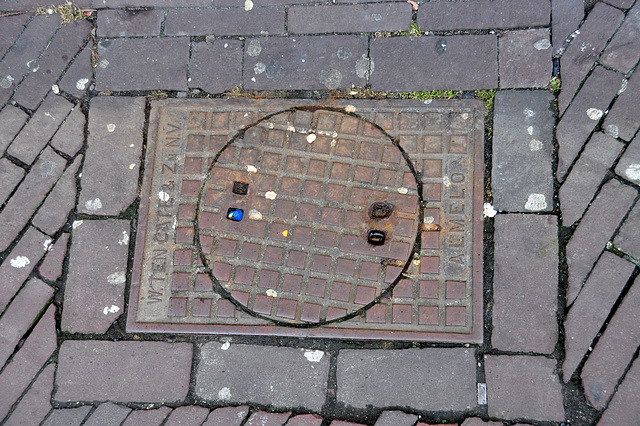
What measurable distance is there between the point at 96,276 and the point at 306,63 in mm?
2253

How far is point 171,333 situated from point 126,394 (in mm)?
520

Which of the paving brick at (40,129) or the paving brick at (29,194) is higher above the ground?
the paving brick at (40,129)

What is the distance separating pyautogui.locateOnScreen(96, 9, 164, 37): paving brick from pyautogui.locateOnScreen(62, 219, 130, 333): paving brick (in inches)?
59.6

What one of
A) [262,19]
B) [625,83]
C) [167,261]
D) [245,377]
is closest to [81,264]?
[167,261]

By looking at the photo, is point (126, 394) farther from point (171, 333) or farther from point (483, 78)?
point (483, 78)

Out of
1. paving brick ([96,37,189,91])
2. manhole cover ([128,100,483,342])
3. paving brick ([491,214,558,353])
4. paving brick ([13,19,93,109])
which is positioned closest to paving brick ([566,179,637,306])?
paving brick ([491,214,558,353])

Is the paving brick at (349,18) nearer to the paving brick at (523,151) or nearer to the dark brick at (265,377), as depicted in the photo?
the paving brick at (523,151)

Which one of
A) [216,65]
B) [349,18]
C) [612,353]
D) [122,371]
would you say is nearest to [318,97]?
[349,18]

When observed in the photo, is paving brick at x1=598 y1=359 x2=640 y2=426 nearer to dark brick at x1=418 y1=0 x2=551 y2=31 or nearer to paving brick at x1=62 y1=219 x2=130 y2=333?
dark brick at x1=418 y1=0 x2=551 y2=31

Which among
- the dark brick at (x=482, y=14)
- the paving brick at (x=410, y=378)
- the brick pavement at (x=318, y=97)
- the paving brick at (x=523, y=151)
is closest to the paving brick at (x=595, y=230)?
the brick pavement at (x=318, y=97)

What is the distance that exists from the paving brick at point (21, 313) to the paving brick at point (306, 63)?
2.18 metres

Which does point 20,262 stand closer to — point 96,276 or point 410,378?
point 96,276

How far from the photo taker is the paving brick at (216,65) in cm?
330

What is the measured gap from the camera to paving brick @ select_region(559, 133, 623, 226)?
296 centimetres
